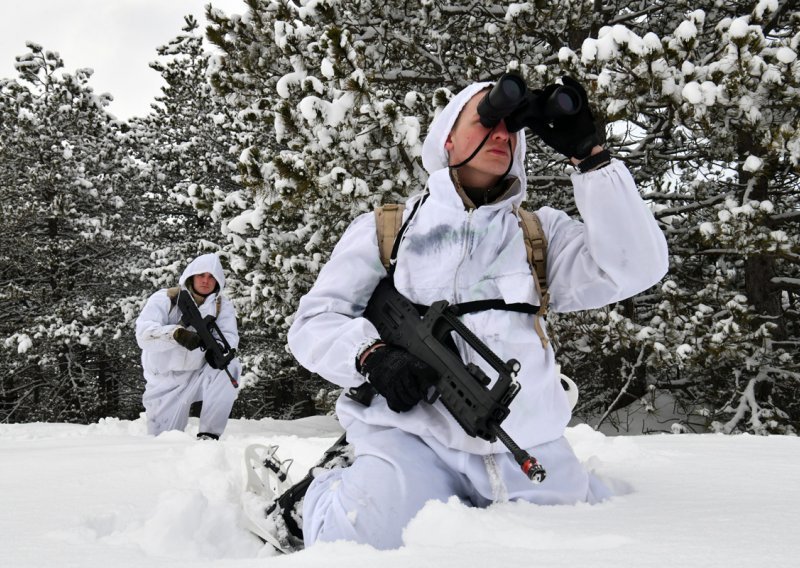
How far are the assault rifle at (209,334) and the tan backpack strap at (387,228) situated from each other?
13.9ft

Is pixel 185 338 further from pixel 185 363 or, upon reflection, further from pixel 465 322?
pixel 465 322

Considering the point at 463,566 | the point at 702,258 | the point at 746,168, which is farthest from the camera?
the point at 702,258

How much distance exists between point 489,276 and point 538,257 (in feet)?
0.69

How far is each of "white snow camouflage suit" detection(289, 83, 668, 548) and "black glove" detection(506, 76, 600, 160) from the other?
86 mm

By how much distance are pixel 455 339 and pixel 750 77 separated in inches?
149

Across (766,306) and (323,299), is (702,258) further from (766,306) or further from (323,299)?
(323,299)

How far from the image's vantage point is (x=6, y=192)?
620 inches

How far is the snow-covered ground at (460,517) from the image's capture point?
1463mm

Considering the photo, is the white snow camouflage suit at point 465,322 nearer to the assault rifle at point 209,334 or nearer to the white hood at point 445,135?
the white hood at point 445,135

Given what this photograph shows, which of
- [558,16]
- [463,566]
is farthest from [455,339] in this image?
[558,16]

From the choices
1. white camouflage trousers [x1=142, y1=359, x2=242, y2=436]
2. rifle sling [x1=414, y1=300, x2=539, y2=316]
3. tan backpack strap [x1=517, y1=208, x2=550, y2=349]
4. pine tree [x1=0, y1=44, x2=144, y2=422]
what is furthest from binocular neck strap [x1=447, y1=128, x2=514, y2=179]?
pine tree [x1=0, y1=44, x2=144, y2=422]

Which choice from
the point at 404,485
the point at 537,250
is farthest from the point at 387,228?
the point at 404,485

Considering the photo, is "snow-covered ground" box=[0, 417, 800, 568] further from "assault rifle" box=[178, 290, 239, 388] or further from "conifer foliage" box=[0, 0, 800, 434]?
"assault rifle" box=[178, 290, 239, 388]

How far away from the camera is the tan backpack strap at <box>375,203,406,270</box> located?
231 centimetres
